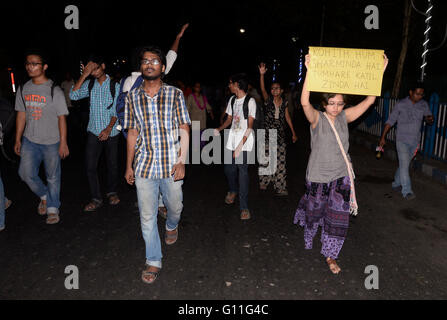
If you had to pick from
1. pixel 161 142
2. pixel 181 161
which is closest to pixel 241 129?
pixel 181 161

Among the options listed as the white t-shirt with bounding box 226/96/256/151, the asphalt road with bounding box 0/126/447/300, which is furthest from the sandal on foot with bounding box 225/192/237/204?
the white t-shirt with bounding box 226/96/256/151

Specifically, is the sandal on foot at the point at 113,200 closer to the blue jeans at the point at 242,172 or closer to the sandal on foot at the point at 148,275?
the blue jeans at the point at 242,172

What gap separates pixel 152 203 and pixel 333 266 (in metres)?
1.83

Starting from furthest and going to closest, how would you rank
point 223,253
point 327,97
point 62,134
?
1. point 62,134
2. point 223,253
3. point 327,97

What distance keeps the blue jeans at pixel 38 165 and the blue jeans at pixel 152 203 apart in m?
1.86

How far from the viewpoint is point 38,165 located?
15.9ft

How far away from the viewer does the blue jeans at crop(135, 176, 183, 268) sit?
136 inches

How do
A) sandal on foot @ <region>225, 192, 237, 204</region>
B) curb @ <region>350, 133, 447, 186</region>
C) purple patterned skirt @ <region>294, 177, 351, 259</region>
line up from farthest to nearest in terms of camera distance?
curb @ <region>350, 133, 447, 186</region> → sandal on foot @ <region>225, 192, 237, 204</region> → purple patterned skirt @ <region>294, 177, 351, 259</region>

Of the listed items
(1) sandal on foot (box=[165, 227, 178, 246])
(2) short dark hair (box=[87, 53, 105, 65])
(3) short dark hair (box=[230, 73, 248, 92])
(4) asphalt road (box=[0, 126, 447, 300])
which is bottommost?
(4) asphalt road (box=[0, 126, 447, 300])

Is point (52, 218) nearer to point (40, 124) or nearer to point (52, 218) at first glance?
point (52, 218)

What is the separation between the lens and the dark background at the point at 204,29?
63.9ft

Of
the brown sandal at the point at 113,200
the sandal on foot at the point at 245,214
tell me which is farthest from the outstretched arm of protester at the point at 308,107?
the brown sandal at the point at 113,200

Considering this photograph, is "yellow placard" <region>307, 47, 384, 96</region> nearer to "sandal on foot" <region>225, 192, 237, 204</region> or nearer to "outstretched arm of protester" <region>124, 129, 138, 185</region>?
"outstretched arm of protester" <region>124, 129, 138, 185</region>

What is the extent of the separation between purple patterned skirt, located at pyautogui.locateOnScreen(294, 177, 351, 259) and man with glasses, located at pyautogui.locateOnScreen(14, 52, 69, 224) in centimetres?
301
